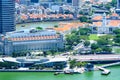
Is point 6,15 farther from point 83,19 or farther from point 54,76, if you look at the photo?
point 54,76

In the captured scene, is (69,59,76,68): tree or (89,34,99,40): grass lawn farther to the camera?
(89,34,99,40): grass lawn

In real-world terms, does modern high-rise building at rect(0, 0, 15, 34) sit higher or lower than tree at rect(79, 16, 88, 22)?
higher

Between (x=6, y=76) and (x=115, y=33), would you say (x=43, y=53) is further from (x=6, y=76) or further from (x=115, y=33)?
(x=115, y=33)

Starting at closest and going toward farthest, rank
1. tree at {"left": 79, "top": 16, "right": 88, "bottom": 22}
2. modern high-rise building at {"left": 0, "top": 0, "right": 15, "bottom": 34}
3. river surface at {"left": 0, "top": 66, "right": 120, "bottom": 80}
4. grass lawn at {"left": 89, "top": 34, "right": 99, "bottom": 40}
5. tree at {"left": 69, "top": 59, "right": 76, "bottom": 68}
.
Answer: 1. river surface at {"left": 0, "top": 66, "right": 120, "bottom": 80}
2. tree at {"left": 69, "top": 59, "right": 76, "bottom": 68}
3. modern high-rise building at {"left": 0, "top": 0, "right": 15, "bottom": 34}
4. grass lawn at {"left": 89, "top": 34, "right": 99, "bottom": 40}
5. tree at {"left": 79, "top": 16, "right": 88, "bottom": 22}

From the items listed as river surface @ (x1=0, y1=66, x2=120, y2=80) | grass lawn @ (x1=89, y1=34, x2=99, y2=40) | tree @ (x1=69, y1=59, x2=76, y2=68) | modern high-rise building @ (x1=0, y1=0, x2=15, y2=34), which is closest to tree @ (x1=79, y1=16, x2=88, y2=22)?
grass lawn @ (x1=89, y1=34, x2=99, y2=40)

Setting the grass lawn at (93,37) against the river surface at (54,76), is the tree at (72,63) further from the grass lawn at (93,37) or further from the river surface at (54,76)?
the grass lawn at (93,37)

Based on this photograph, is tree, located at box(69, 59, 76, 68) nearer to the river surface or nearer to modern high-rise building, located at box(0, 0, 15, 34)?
the river surface

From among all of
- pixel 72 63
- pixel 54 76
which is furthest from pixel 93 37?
pixel 54 76

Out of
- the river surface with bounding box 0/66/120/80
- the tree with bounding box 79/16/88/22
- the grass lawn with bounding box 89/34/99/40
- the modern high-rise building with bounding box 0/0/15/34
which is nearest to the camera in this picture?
the river surface with bounding box 0/66/120/80
